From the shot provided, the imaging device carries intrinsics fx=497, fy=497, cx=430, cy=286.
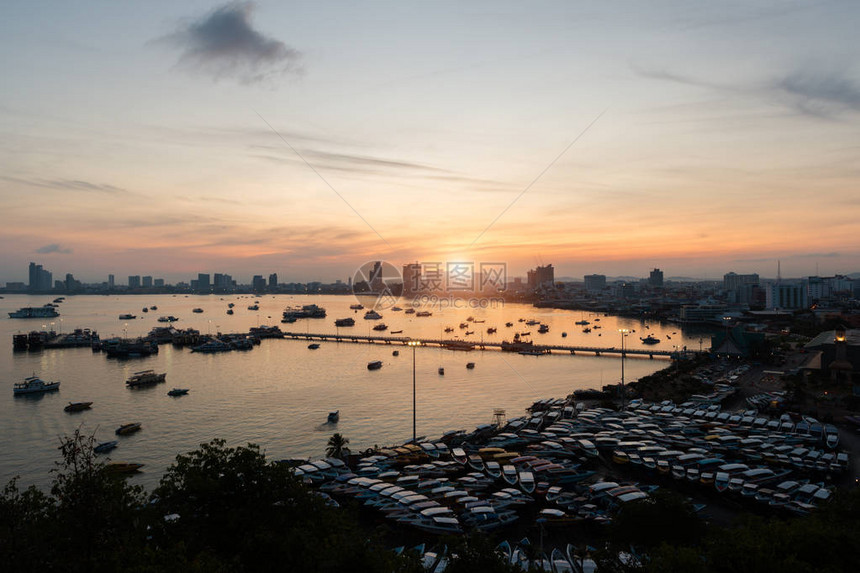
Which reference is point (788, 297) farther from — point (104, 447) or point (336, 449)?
point (104, 447)

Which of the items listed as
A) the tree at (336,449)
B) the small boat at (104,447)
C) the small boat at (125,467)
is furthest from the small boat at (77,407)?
the tree at (336,449)

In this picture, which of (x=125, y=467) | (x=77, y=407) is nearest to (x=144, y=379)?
(x=77, y=407)

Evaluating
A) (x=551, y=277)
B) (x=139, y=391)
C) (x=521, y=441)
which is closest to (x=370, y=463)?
(x=521, y=441)

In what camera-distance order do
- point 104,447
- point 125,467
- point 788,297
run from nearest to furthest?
point 125,467, point 104,447, point 788,297

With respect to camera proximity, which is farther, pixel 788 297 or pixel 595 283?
pixel 595 283

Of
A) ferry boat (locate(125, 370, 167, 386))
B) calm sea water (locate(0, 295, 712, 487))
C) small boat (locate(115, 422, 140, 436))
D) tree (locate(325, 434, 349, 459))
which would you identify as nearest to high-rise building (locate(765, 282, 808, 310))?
calm sea water (locate(0, 295, 712, 487))

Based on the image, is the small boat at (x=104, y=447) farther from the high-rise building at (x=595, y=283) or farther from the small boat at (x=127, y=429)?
the high-rise building at (x=595, y=283)

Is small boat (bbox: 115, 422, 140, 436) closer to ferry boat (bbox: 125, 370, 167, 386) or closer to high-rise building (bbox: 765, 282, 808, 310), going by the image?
ferry boat (bbox: 125, 370, 167, 386)
